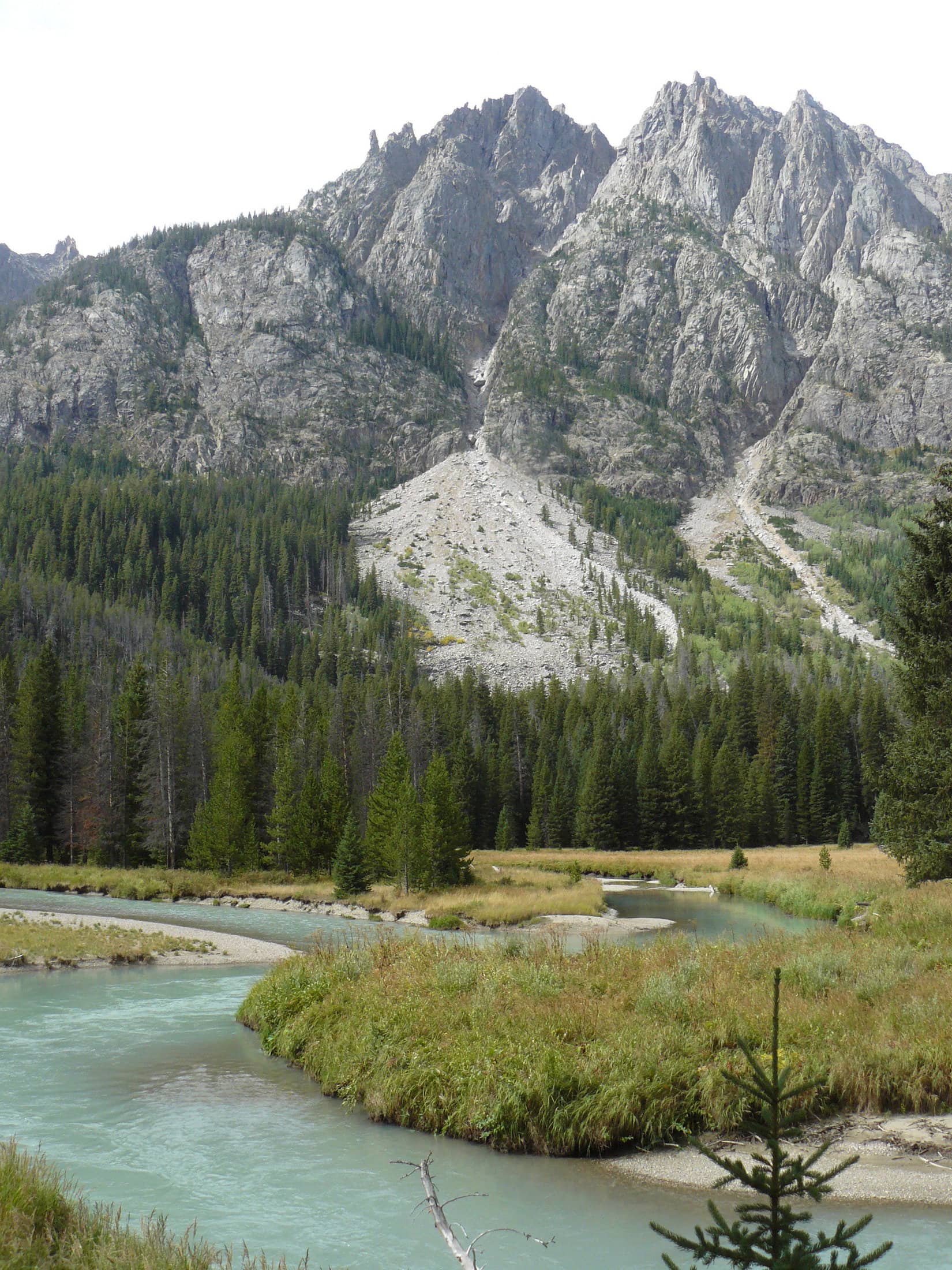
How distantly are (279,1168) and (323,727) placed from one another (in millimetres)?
67575

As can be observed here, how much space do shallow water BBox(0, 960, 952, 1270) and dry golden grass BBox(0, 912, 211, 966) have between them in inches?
413

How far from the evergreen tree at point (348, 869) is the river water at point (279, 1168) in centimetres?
3051

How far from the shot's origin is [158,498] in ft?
638

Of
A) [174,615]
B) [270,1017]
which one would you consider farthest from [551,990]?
[174,615]

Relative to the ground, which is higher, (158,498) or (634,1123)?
(158,498)

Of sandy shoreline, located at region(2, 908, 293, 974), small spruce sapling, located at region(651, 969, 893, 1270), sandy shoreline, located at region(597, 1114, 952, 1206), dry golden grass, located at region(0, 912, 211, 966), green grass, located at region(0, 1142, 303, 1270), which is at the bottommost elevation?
sandy shoreline, located at region(2, 908, 293, 974)

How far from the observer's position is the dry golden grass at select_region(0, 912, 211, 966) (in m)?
30.0

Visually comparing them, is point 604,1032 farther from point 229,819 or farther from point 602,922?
point 229,819

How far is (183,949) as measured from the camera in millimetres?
33062

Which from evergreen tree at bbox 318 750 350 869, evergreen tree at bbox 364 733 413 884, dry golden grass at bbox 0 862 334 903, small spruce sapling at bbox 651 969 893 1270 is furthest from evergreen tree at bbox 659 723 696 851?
small spruce sapling at bbox 651 969 893 1270

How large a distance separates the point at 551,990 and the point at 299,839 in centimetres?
4628

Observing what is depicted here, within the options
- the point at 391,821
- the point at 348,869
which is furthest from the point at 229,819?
the point at 391,821

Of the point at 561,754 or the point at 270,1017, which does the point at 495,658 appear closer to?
the point at 561,754

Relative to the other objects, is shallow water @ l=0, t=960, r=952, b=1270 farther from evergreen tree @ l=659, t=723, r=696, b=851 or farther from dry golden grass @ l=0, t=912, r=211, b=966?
evergreen tree @ l=659, t=723, r=696, b=851
